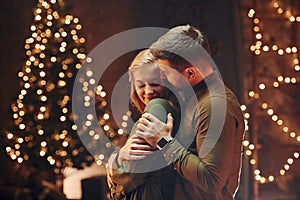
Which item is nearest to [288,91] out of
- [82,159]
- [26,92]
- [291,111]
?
[291,111]

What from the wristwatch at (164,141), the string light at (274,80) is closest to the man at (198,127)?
the wristwatch at (164,141)

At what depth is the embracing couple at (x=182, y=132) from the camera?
7.73ft

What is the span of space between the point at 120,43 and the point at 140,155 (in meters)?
0.48

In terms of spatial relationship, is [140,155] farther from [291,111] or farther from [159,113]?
[291,111]

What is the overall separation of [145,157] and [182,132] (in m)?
0.16

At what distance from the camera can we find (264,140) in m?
2.71

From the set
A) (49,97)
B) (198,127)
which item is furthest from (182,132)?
(49,97)

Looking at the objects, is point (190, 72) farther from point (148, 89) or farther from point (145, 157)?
point (145, 157)

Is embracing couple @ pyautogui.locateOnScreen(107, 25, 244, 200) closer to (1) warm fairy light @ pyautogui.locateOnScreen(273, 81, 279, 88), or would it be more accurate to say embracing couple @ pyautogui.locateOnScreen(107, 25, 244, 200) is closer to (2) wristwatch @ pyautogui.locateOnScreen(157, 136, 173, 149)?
(2) wristwatch @ pyautogui.locateOnScreen(157, 136, 173, 149)

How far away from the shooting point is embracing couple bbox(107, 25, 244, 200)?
92.8 inches

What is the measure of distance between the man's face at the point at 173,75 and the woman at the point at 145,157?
0.08 feet

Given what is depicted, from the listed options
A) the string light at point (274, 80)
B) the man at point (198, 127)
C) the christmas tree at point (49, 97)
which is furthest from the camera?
the string light at point (274, 80)

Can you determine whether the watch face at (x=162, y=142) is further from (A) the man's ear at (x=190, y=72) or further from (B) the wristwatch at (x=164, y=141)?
(A) the man's ear at (x=190, y=72)

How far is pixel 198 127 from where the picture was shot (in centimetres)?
238
